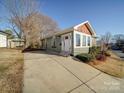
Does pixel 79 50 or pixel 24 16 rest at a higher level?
pixel 24 16

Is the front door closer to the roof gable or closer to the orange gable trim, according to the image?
the orange gable trim

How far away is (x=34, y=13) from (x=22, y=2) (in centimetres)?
290

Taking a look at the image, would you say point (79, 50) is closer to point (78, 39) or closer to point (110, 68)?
point (78, 39)

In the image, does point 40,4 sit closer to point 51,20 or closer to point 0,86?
point 51,20

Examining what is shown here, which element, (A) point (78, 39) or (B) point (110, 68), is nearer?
(B) point (110, 68)

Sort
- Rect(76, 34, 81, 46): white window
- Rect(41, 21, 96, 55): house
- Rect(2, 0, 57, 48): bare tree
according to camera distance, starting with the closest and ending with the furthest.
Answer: Rect(41, 21, 96, 55): house
Rect(76, 34, 81, 46): white window
Rect(2, 0, 57, 48): bare tree

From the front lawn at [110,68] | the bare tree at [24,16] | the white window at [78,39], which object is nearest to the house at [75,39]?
the white window at [78,39]

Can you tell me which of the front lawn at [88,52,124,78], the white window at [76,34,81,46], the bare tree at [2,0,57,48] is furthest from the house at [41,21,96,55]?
the bare tree at [2,0,57,48]

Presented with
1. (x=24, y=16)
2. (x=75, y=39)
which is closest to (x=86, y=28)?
(x=75, y=39)

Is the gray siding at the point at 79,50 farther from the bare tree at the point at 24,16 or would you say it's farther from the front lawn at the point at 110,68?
the bare tree at the point at 24,16

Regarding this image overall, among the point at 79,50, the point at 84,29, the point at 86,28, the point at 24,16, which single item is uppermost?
the point at 24,16

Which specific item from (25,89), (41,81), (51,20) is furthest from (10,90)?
(51,20)

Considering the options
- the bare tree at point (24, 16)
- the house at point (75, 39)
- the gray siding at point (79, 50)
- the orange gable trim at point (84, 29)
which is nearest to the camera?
the house at point (75, 39)

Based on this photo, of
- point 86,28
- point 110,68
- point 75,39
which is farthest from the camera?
point 86,28
